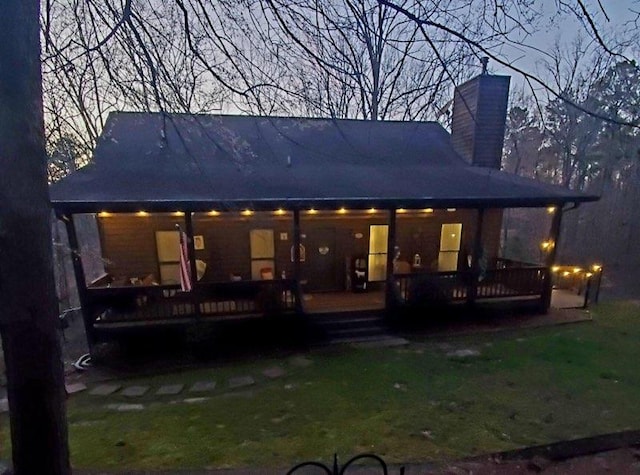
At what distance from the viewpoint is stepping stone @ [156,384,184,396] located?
5.68 meters

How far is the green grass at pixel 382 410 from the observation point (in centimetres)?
395

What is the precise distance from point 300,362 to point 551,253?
263 inches

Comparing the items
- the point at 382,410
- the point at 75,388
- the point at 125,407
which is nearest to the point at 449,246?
the point at 382,410

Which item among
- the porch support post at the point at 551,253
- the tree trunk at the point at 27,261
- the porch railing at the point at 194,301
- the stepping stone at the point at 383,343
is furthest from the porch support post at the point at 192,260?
the porch support post at the point at 551,253

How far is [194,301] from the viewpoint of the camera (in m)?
7.28

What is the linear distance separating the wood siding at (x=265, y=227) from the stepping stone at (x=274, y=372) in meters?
3.98

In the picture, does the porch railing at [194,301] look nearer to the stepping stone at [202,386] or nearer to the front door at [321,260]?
the stepping stone at [202,386]

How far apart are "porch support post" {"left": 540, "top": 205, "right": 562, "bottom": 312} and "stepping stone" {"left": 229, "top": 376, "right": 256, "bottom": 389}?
296 inches

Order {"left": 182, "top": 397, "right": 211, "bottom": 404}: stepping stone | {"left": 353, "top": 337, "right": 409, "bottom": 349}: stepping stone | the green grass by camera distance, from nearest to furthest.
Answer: the green grass → {"left": 182, "top": 397, "right": 211, "bottom": 404}: stepping stone → {"left": 353, "top": 337, "right": 409, "bottom": 349}: stepping stone

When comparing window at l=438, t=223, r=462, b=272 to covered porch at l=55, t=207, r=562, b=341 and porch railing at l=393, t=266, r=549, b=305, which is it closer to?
covered porch at l=55, t=207, r=562, b=341

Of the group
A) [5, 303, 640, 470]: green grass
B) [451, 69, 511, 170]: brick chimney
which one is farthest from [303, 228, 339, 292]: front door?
[451, 69, 511, 170]: brick chimney

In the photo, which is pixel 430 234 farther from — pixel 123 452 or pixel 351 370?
pixel 123 452

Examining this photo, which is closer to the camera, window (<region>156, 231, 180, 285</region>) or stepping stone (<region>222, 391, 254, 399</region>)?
stepping stone (<region>222, 391, 254, 399</region>)

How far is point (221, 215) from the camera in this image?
9523 mm
